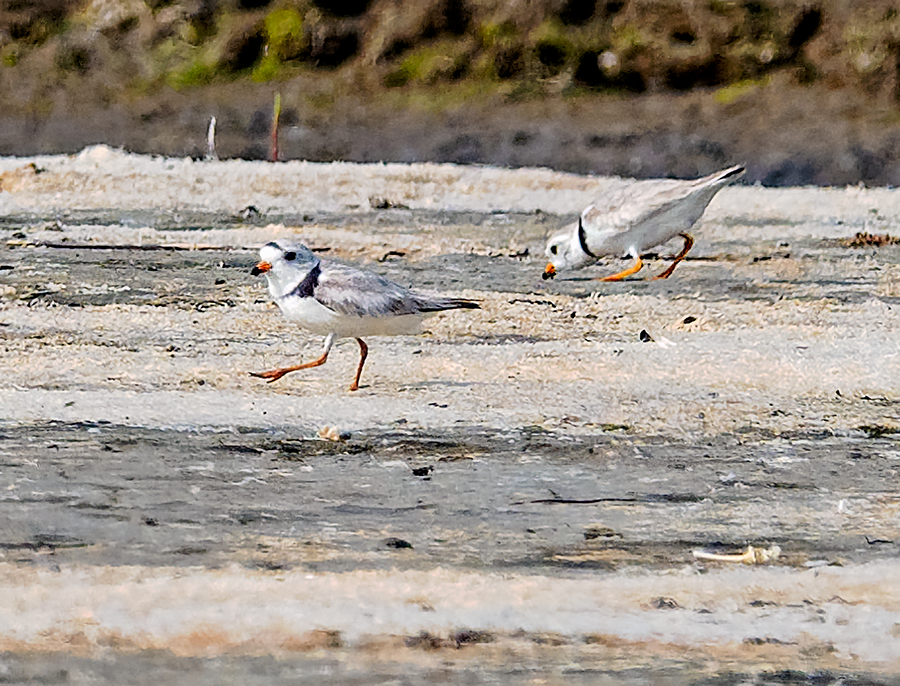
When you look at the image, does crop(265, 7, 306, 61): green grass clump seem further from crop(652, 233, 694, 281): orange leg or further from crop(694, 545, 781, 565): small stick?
crop(694, 545, 781, 565): small stick

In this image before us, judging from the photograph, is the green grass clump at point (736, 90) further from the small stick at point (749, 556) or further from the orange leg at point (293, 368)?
the small stick at point (749, 556)

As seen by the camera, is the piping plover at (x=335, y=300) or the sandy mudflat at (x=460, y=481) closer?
the sandy mudflat at (x=460, y=481)

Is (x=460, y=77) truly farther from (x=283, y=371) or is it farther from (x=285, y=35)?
(x=283, y=371)

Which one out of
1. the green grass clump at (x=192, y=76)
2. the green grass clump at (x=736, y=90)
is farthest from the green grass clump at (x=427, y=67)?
the green grass clump at (x=736, y=90)

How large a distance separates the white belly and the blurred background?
40.0ft

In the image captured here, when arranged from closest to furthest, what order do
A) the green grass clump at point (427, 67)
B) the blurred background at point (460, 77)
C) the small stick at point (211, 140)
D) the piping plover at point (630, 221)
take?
the piping plover at point (630, 221) → the small stick at point (211, 140) → the blurred background at point (460, 77) → the green grass clump at point (427, 67)

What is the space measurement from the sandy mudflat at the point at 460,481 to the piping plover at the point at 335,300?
0.24 meters

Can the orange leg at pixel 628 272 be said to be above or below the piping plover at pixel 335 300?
below

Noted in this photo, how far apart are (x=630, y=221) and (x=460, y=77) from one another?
1680cm

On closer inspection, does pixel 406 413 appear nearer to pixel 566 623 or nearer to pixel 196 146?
pixel 566 623

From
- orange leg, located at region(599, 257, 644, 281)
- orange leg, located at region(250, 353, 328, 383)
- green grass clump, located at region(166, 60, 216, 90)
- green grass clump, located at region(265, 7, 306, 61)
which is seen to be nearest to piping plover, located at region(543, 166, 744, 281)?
orange leg, located at region(599, 257, 644, 281)

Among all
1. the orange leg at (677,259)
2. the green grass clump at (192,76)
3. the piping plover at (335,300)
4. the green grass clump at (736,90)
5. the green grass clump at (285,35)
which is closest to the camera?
the piping plover at (335,300)

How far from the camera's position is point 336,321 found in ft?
20.0

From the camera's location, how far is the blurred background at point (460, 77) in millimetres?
19375
